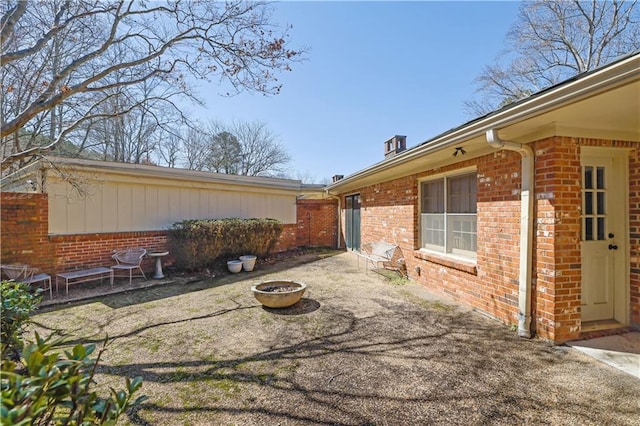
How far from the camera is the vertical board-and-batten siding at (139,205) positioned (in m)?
6.12

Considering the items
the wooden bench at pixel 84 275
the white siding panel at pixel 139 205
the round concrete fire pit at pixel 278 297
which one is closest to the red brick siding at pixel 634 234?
the round concrete fire pit at pixel 278 297

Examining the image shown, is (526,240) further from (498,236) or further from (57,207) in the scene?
(57,207)

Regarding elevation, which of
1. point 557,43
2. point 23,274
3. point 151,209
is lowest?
point 23,274

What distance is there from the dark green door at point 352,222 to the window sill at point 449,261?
4081 mm

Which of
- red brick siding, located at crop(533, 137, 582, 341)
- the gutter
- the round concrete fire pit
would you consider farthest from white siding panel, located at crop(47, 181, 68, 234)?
red brick siding, located at crop(533, 137, 582, 341)

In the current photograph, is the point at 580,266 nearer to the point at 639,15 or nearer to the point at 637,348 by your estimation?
the point at 637,348

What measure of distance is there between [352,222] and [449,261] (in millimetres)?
5737

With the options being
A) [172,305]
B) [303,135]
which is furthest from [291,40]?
[303,135]

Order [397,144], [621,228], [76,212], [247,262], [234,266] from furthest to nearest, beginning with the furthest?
[397,144], [247,262], [234,266], [76,212], [621,228]

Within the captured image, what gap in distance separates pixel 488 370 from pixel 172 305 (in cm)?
482

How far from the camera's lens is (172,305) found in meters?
5.03

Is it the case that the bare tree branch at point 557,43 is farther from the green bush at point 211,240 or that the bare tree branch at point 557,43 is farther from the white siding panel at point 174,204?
the white siding panel at point 174,204

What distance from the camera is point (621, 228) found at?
3.72 meters

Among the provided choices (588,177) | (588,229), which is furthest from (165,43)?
(588,229)
